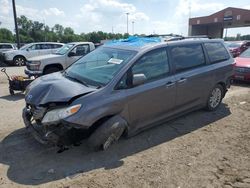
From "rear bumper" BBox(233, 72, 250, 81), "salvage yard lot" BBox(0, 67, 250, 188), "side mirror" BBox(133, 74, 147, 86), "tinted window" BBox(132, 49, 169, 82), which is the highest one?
"tinted window" BBox(132, 49, 169, 82)

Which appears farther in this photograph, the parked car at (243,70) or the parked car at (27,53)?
the parked car at (27,53)

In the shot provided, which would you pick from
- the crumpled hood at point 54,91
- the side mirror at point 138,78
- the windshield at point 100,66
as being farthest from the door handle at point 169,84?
the crumpled hood at point 54,91

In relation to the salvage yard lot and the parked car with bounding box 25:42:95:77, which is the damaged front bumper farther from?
the parked car with bounding box 25:42:95:77

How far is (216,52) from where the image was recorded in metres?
6.63

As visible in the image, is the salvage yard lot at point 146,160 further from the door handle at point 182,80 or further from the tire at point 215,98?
the door handle at point 182,80

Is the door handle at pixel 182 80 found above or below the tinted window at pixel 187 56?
below

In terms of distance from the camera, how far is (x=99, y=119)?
433 cm

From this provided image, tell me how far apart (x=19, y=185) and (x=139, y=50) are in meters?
2.90

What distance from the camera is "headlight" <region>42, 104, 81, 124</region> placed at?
4.07 m

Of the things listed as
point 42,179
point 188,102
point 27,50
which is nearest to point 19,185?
point 42,179

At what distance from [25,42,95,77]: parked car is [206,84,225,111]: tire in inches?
257

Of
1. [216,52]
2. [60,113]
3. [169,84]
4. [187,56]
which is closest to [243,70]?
[216,52]

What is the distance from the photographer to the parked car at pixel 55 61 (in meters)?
10.5

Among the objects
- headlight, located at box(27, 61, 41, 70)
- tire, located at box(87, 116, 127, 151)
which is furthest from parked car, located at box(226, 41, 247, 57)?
tire, located at box(87, 116, 127, 151)
